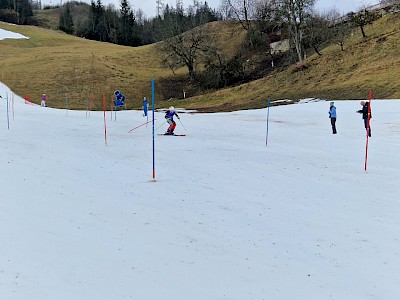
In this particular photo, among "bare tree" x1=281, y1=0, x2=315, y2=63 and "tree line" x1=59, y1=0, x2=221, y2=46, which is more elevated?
"tree line" x1=59, y1=0, x2=221, y2=46

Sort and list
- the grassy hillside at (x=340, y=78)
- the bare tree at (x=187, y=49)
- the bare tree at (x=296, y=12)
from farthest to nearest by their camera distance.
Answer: the bare tree at (x=187, y=49) → the bare tree at (x=296, y=12) → the grassy hillside at (x=340, y=78)

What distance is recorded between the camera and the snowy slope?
17.6 feet

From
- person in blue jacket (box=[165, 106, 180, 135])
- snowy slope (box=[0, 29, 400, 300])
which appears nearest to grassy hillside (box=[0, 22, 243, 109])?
person in blue jacket (box=[165, 106, 180, 135])

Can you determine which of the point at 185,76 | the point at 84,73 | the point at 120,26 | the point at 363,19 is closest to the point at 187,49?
the point at 185,76

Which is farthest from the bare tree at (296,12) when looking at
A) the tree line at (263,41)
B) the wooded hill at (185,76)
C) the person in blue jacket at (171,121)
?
the person in blue jacket at (171,121)

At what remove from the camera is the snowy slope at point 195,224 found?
212 inches

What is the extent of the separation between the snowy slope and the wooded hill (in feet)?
68.8

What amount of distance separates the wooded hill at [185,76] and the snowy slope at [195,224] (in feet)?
68.8

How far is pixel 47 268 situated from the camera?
550 centimetres

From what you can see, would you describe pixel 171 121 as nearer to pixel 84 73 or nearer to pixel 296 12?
pixel 296 12

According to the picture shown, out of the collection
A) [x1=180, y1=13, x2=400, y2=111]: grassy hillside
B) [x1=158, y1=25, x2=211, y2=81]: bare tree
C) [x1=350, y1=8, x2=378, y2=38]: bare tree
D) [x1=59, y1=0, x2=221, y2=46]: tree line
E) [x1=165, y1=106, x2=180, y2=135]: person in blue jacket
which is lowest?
[x1=165, y1=106, x2=180, y2=135]: person in blue jacket

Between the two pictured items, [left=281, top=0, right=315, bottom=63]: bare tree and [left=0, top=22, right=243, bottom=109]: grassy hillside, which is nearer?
[left=281, top=0, right=315, bottom=63]: bare tree

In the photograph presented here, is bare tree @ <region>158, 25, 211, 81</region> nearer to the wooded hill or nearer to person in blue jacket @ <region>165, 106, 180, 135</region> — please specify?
the wooded hill

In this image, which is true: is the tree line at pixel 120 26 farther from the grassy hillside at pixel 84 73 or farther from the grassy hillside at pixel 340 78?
the grassy hillside at pixel 340 78
